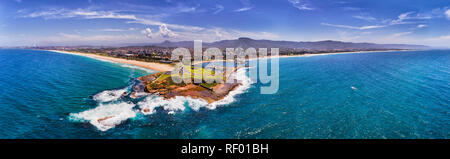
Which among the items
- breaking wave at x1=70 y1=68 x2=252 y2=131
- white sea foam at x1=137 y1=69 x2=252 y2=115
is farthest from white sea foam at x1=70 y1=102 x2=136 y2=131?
white sea foam at x1=137 y1=69 x2=252 y2=115

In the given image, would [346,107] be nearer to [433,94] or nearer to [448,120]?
[448,120]

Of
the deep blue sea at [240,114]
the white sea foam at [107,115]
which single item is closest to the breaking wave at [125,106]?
the white sea foam at [107,115]

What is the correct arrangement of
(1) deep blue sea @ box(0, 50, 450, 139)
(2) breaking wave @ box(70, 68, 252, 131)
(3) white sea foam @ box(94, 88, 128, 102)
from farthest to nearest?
(3) white sea foam @ box(94, 88, 128, 102) < (2) breaking wave @ box(70, 68, 252, 131) < (1) deep blue sea @ box(0, 50, 450, 139)

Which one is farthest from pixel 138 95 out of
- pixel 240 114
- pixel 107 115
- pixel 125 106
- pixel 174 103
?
pixel 240 114

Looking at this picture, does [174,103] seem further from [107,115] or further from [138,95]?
[107,115]

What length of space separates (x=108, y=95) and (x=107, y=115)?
14172 millimetres

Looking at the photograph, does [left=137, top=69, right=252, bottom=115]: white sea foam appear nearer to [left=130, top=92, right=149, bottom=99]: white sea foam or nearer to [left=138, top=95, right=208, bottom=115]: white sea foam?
[left=138, top=95, right=208, bottom=115]: white sea foam

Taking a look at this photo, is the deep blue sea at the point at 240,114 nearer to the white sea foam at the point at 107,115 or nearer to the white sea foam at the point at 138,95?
the white sea foam at the point at 107,115

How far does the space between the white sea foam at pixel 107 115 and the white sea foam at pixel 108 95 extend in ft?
13.7

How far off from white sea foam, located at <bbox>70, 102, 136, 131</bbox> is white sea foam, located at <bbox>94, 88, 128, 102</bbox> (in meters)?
4.19

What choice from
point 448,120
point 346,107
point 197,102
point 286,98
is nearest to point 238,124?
point 197,102

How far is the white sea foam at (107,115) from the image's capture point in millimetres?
29609

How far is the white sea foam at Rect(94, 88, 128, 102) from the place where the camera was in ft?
135

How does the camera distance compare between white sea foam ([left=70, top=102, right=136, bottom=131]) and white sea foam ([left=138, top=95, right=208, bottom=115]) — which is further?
white sea foam ([left=138, top=95, right=208, bottom=115])
